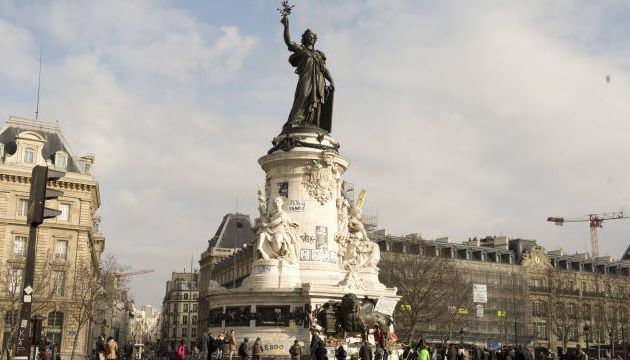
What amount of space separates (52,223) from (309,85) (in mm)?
39010

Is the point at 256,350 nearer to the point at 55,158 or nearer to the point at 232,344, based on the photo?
the point at 232,344

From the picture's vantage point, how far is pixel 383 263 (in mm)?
63625

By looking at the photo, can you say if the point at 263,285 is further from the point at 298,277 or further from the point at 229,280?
the point at 229,280

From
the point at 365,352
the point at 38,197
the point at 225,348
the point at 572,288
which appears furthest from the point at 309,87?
the point at 572,288

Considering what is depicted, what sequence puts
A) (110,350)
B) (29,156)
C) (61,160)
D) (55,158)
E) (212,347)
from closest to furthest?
(110,350), (212,347), (29,156), (55,158), (61,160)

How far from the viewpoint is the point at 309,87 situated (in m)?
35.0

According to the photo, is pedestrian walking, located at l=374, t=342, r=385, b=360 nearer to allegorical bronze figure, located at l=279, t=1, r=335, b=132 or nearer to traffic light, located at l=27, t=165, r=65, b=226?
allegorical bronze figure, located at l=279, t=1, r=335, b=132

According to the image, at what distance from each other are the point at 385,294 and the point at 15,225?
142ft

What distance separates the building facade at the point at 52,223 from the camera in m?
61.2

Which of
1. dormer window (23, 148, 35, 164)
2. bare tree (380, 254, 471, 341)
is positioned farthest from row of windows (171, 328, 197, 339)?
bare tree (380, 254, 471, 341)

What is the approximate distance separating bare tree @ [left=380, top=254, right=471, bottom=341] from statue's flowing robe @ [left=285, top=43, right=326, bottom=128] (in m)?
26.0

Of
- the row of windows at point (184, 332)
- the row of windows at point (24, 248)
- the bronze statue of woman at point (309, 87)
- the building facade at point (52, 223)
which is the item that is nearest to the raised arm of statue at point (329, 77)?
the bronze statue of woman at point (309, 87)

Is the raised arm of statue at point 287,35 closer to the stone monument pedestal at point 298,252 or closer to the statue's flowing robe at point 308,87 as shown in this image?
the statue's flowing robe at point 308,87

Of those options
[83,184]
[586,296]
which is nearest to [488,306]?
[586,296]
